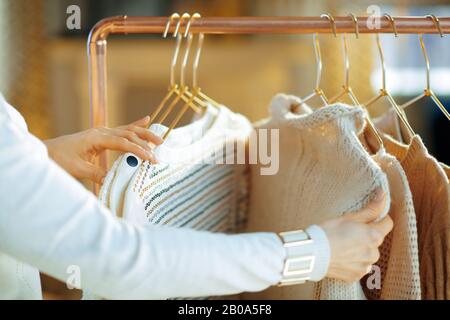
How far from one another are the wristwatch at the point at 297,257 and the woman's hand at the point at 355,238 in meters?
0.03

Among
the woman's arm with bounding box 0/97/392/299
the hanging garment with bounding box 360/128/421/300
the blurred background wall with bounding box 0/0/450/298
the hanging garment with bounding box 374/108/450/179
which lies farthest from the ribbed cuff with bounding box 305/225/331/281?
the blurred background wall with bounding box 0/0/450/298

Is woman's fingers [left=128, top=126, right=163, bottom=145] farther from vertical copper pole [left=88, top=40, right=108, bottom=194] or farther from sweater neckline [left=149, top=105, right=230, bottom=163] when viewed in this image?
vertical copper pole [left=88, top=40, right=108, bottom=194]

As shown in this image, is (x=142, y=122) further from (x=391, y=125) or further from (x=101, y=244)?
(x=391, y=125)

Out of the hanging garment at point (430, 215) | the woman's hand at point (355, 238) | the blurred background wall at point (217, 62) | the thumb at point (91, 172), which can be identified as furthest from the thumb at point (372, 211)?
the blurred background wall at point (217, 62)

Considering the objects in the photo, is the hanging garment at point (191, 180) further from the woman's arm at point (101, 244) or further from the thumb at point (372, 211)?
the thumb at point (372, 211)


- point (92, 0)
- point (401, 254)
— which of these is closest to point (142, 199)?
point (401, 254)

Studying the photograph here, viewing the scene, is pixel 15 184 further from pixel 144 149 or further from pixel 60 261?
pixel 144 149

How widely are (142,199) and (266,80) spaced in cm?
306

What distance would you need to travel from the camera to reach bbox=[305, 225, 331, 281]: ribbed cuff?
60cm

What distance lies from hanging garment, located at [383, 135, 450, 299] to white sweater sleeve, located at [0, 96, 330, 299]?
216 mm

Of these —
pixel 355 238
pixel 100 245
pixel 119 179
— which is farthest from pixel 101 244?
pixel 355 238

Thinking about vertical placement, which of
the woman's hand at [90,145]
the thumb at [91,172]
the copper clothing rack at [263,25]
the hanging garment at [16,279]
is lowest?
the hanging garment at [16,279]

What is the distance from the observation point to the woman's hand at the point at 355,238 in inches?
24.3

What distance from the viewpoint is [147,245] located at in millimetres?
555
